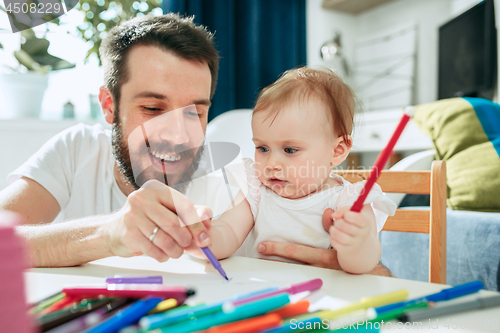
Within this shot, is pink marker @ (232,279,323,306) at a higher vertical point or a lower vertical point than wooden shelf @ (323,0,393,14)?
lower

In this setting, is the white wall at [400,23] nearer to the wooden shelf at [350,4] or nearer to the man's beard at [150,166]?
the wooden shelf at [350,4]

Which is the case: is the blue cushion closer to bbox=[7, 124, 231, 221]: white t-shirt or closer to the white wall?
bbox=[7, 124, 231, 221]: white t-shirt

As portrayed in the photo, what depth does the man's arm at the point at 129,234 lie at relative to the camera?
1.72 feet

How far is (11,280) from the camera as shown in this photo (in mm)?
190

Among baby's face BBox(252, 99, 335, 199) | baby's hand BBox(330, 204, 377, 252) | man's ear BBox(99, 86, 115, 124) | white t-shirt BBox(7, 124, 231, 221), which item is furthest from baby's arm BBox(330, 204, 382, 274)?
man's ear BBox(99, 86, 115, 124)

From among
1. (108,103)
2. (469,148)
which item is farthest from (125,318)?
(469,148)

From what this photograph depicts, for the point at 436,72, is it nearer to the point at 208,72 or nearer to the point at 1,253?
the point at 208,72

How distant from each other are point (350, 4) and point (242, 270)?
2.80 meters

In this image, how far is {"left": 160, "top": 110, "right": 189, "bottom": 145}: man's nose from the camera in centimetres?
82

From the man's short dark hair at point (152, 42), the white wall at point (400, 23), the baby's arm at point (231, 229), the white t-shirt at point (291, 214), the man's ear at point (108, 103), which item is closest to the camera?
the baby's arm at point (231, 229)

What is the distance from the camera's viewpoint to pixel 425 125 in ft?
4.22

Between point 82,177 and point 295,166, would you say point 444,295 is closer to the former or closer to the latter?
point 295,166

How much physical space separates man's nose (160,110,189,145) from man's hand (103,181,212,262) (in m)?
0.29

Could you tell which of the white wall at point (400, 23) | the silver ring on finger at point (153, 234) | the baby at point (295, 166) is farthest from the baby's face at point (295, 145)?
the white wall at point (400, 23)
